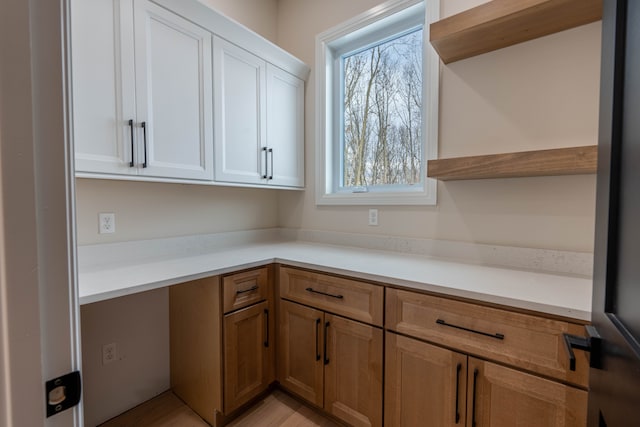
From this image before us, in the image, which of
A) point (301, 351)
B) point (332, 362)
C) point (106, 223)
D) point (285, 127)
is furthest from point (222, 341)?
point (285, 127)

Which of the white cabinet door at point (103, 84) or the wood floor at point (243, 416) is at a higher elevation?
the white cabinet door at point (103, 84)

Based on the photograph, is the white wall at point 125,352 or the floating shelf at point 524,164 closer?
the floating shelf at point 524,164

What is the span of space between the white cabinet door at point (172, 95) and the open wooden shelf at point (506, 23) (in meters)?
1.30

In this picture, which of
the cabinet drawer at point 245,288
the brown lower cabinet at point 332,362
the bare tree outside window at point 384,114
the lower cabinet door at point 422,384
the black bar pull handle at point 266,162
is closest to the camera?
the lower cabinet door at point 422,384

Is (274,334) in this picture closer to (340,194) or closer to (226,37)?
(340,194)

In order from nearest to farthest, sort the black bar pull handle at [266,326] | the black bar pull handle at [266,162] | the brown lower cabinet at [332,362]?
the brown lower cabinet at [332,362], the black bar pull handle at [266,326], the black bar pull handle at [266,162]

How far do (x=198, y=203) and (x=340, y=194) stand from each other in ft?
3.43

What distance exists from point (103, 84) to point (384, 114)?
169cm

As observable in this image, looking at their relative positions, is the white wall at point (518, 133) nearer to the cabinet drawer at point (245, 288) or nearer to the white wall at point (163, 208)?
the cabinet drawer at point (245, 288)

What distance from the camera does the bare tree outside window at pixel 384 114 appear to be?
6.48ft

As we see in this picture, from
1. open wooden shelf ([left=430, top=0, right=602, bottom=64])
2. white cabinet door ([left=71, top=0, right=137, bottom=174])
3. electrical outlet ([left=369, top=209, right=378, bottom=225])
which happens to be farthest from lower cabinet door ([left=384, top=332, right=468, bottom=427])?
white cabinet door ([left=71, top=0, right=137, bottom=174])

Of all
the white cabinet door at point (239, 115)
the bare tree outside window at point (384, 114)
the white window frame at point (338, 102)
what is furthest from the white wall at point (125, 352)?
the bare tree outside window at point (384, 114)

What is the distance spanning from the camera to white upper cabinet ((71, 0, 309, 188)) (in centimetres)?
131

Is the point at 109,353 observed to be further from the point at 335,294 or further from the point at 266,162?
the point at 266,162
